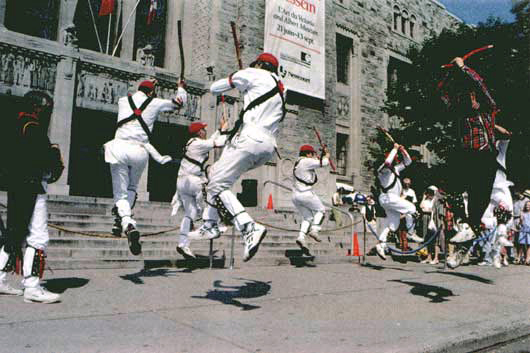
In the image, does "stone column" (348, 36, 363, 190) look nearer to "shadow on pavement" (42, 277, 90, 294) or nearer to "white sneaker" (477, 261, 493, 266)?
"white sneaker" (477, 261, 493, 266)

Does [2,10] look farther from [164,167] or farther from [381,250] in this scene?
[381,250]

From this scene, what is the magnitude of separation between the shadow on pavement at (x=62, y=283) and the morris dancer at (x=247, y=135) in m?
2.14

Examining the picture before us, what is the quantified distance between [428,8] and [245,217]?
34072mm

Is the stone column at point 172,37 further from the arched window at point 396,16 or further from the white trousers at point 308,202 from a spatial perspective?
the arched window at point 396,16

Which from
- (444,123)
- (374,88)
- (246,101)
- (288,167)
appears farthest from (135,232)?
(374,88)

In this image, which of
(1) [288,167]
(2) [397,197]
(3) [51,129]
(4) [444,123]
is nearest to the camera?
(2) [397,197]

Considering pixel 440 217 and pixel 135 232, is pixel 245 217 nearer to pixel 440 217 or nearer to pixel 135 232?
Result: pixel 135 232

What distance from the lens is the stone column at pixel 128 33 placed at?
1848cm

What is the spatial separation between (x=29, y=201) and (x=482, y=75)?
21.4 m

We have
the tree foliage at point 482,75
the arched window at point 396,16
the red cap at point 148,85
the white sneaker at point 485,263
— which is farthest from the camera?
the arched window at point 396,16

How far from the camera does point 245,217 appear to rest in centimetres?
462

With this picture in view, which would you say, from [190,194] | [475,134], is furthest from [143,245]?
[475,134]

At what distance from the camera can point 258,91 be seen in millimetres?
4949

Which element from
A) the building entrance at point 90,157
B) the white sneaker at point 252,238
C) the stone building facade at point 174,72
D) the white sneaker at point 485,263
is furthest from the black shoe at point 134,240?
the building entrance at point 90,157
